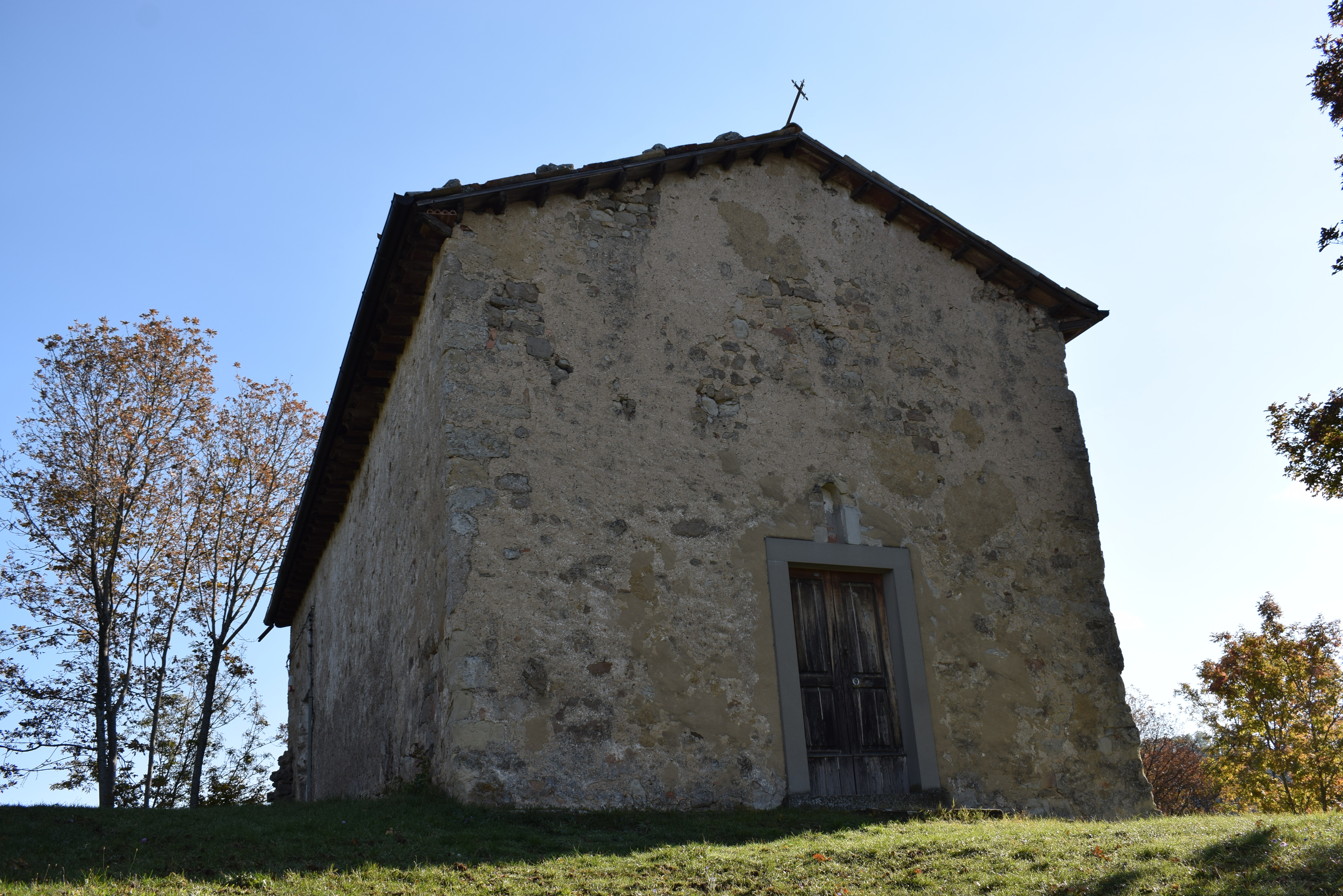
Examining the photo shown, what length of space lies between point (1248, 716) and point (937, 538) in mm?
14221

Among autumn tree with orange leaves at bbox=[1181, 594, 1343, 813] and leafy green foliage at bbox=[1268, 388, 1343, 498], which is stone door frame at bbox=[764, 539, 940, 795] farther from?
autumn tree with orange leaves at bbox=[1181, 594, 1343, 813]

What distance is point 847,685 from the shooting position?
29.6 feet

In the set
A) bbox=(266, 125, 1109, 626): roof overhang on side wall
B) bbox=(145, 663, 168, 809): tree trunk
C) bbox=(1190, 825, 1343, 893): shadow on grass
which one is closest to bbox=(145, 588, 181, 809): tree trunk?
bbox=(145, 663, 168, 809): tree trunk

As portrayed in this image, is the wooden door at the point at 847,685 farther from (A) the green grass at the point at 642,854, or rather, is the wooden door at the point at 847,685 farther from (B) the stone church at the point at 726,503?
A: (A) the green grass at the point at 642,854

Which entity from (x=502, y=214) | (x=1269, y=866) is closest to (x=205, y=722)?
(x=502, y=214)

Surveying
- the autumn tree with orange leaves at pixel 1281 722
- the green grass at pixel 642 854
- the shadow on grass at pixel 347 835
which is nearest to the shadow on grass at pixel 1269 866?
the green grass at pixel 642 854

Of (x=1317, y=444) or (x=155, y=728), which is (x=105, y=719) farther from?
(x=1317, y=444)

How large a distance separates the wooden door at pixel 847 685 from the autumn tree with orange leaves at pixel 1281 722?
1390 cm

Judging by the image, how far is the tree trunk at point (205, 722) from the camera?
72.5ft

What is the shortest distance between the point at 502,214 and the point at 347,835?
5141 mm

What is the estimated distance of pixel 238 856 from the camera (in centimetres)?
589

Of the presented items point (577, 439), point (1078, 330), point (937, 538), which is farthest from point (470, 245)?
point (1078, 330)

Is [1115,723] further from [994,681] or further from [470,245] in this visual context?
[470,245]

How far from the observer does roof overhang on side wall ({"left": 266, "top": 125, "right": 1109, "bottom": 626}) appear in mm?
8875
